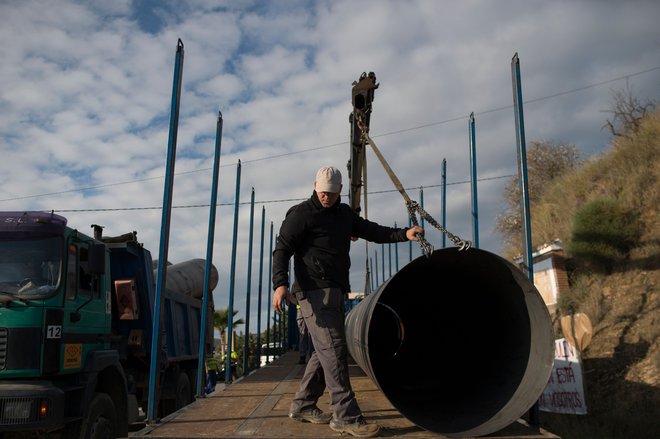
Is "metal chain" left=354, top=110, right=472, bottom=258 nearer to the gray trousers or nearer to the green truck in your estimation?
the gray trousers

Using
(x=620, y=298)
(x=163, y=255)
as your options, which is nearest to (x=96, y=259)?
(x=163, y=255)

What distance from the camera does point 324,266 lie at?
3.99m

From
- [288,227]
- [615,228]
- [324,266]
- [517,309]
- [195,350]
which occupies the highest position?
[615,228]

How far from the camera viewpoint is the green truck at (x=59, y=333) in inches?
186

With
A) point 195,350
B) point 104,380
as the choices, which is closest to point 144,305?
point 104,380

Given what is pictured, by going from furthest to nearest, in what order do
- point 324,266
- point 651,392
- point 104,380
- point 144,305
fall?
point 651,392, point 144,305, point 104,380, point 324,266

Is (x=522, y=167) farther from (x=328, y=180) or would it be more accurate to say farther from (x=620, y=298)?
(x=620, y=298)

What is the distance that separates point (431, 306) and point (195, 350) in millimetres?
5941

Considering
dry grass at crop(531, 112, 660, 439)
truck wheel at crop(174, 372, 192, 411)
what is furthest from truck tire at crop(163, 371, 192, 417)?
dry grass at crop(531, 112, 660, 439)

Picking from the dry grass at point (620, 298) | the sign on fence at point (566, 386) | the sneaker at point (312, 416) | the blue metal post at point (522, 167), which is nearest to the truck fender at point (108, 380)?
the sneaker at point (312, 416)

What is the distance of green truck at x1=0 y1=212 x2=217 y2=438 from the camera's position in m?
4.73

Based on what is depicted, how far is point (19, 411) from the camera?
15.0 ft

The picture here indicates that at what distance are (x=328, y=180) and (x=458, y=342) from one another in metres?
1.99

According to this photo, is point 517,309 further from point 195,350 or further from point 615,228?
point 615,228
